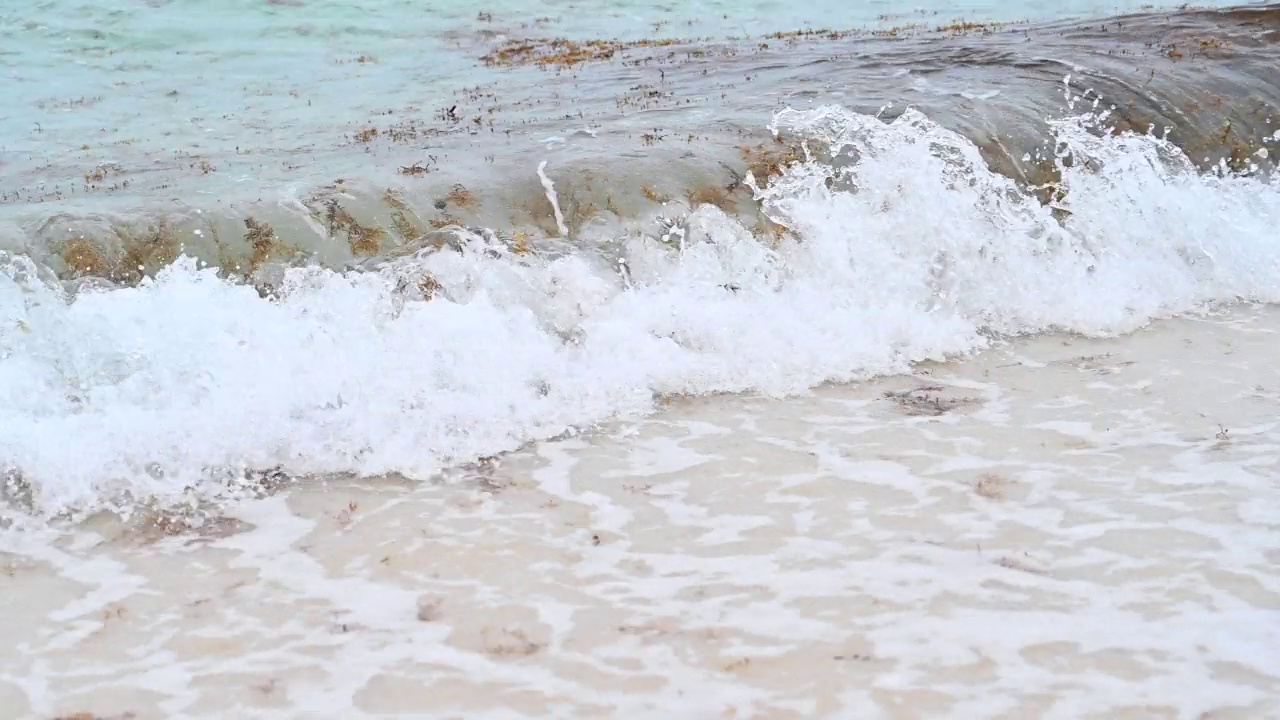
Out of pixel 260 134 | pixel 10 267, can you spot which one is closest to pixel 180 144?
pixel 260 134

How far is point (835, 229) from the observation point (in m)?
8.18

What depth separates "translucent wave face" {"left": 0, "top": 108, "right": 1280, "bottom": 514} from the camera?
19.2 feet

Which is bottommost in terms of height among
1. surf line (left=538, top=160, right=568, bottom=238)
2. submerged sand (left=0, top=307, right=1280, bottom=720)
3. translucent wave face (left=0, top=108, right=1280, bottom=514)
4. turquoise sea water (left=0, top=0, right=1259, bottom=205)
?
submerged sand (left=0, top=307, right=1280, bottom=720)

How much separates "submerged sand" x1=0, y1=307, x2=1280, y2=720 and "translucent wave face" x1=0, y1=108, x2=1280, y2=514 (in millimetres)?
468

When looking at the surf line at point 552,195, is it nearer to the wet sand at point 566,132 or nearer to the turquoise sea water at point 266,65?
the wet sand at point 566,132

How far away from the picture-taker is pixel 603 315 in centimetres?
733

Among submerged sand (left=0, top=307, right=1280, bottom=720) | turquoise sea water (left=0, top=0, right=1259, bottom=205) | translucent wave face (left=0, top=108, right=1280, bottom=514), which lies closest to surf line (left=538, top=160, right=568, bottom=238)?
translucent wave face (left=0, top=108, right=1280, bottom=514)

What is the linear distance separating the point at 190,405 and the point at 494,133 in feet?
15.5

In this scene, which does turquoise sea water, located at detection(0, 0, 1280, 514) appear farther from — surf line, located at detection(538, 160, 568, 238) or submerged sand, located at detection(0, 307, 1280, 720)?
submerged sand, located at detection(0, 307, 1280, 720)

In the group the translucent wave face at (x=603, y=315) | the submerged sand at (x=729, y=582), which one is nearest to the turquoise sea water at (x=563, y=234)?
the translucent wave face at (x=603, y=315)

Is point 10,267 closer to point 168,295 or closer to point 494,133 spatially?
point 168,295

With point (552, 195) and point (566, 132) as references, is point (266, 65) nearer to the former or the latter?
point (566, 132)

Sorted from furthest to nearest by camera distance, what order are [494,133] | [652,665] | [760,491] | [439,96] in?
[439,96]
[494,133]
[760,491]
[652,665]

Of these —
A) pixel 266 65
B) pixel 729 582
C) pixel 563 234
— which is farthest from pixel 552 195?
pixel 266 65
